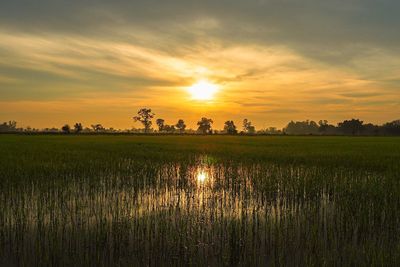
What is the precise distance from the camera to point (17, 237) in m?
6.39

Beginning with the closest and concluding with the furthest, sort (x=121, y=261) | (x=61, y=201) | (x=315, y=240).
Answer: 1. (x=121, y=261)
2. (x=315, y=240)
3. (x=61, y=201)

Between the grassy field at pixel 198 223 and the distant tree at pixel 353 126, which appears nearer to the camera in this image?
the grassy field at pixel 198 223

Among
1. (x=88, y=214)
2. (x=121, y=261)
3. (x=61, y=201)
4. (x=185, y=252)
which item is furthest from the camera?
(x=61, y=201)

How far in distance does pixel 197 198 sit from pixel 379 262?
19.6 feet

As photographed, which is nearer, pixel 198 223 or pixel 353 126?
pixel 198 223

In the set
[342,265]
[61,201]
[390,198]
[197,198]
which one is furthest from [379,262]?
[61,201]

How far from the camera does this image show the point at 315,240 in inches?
248

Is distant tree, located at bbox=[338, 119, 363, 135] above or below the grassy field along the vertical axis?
above

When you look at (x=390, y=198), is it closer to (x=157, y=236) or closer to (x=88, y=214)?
(x=157, y=236)

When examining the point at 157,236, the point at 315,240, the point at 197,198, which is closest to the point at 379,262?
the point at 315,240

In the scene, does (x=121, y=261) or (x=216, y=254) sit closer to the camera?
(x=121, y=261)

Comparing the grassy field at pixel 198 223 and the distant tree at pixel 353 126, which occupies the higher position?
the distant tree at pixel 353 126

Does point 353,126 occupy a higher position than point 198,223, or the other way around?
point 353,126

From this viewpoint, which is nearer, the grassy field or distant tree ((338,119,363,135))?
the grassy field
